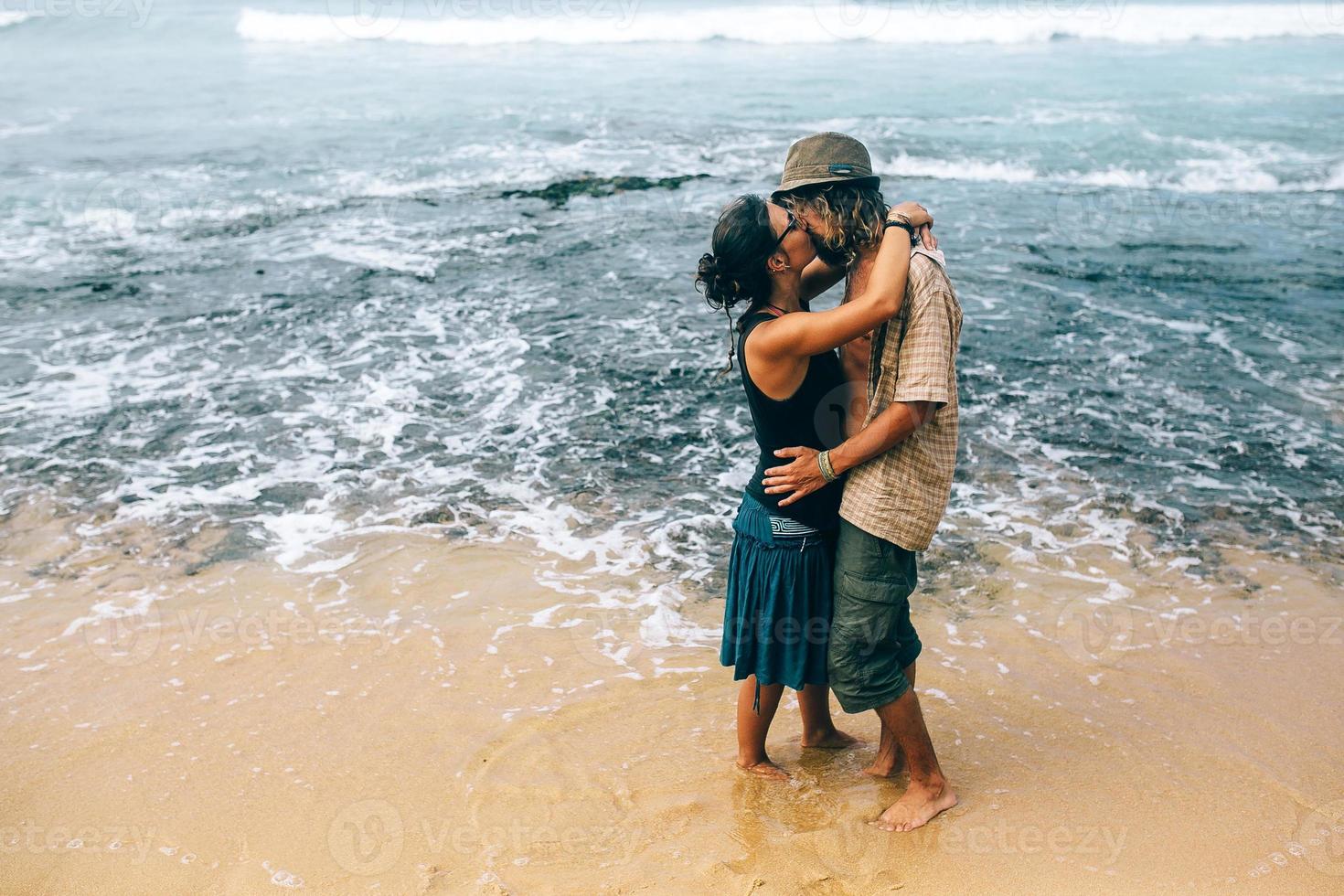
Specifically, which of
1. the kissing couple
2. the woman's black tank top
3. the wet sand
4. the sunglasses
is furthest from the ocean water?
the sunglasses

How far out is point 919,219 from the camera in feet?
9.64

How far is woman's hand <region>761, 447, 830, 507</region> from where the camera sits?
3002mm

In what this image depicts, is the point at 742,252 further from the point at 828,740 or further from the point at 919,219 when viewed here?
the point at 828,740

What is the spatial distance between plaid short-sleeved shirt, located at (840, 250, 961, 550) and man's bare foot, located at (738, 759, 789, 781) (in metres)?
0.98

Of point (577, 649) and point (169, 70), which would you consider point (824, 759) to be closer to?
point (577, 649)

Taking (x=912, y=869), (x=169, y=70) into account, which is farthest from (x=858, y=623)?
(x=169, y=70)

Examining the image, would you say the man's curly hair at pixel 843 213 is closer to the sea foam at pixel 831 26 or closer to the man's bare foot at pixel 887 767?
the man's bare foot at pixel 887 767

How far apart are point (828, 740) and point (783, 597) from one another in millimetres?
790

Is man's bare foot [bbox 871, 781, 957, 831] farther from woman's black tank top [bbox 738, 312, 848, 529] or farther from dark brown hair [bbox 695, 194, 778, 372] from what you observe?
dark brown hair [bbox 695, 194, 778, 372]

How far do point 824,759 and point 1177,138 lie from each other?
55.5 feet

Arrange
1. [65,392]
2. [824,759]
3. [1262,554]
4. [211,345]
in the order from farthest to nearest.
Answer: [211,345], [65,392], [1262,554], [824,759]

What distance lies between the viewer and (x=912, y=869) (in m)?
3.02

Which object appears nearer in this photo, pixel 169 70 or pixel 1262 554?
pixel 1262 554

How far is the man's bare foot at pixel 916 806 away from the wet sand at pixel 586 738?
4cm
